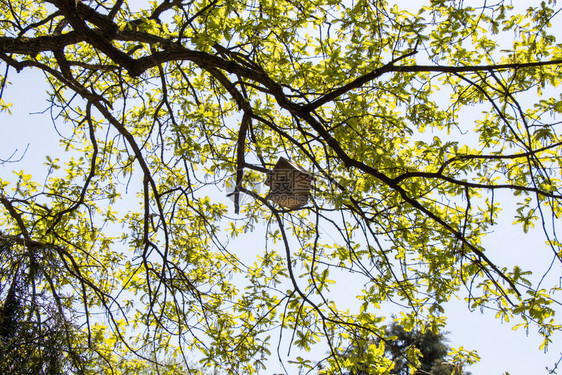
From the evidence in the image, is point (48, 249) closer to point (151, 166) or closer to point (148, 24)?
point (148, 24)

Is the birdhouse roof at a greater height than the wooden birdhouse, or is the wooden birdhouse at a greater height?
the birdhouse roof

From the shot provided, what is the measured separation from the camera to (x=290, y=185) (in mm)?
2949

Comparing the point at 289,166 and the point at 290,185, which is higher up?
the point at 289,166

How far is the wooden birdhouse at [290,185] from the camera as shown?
116 inches

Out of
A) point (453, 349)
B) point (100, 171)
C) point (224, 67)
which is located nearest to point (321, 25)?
point (224, 67)

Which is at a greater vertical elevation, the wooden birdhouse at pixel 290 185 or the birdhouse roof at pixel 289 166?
the birdhouse roof at pixel 289 166

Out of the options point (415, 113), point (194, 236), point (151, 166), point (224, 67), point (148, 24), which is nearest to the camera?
point (148, 24)

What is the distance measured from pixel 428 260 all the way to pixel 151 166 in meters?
3.12

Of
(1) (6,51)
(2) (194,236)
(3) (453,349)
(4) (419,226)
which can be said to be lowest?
(3) (453,349)

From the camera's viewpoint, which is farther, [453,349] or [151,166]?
[151,166]

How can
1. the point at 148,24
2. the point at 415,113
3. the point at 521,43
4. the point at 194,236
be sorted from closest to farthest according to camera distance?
1. the point at 148,24
2. the point at 521,43
3. the point at 415,113
4. the point at 194,236

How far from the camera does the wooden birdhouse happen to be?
2955 mm

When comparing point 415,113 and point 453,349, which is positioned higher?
point 415,113

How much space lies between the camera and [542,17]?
3131 millimetres
